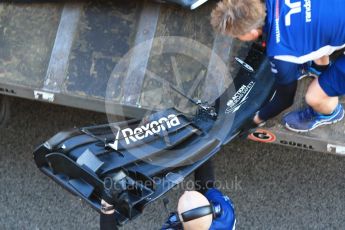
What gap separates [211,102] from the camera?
3.21 m

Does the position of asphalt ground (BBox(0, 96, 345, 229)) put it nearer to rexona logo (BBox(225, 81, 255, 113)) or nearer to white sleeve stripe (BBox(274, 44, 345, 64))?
rexona logo (BBox(225, 81, 255, 113))

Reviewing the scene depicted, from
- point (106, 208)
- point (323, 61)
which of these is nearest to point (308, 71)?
point (323, 61)

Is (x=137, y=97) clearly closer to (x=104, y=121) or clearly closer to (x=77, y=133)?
(x=77, y=133)

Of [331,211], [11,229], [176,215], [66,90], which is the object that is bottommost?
[11,229]

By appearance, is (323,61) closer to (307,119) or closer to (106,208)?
(307,119)

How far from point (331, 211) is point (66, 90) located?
1.80 metres

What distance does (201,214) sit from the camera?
245 cm

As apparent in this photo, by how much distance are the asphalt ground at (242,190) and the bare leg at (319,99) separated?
730mm

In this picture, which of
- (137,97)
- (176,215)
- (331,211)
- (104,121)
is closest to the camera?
(176,215)

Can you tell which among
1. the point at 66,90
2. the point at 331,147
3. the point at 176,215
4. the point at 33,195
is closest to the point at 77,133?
the point at 66,90

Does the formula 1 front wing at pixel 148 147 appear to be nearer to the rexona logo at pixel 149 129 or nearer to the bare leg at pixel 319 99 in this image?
the rexona logo at pixel 149 129

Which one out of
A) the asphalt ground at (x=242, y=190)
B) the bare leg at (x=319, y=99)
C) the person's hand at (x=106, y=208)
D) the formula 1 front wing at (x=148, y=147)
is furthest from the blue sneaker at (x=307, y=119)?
the person's hand at (x=106, y=208)

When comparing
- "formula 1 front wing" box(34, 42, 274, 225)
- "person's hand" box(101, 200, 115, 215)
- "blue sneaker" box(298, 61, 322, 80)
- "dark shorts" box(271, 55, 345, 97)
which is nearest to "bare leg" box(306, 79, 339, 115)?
"dark shorts" box(271, 55, 345, 97)

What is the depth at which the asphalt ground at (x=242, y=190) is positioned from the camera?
363 centimetres
